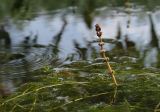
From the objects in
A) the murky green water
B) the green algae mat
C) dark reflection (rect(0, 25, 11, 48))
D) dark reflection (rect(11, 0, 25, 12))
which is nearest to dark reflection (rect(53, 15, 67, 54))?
the murky green water

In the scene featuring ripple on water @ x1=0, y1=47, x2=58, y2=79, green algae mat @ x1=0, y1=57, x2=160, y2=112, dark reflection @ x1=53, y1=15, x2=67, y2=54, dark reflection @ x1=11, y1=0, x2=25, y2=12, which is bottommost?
green algae mat @ x1=0, y1=57, x2=160, y2=112

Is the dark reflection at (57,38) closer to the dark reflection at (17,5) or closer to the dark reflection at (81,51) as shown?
the dark reflection at (81,51)

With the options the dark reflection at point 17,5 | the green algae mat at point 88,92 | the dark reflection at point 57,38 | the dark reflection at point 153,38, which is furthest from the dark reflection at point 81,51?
the dark reflection at point 17,5

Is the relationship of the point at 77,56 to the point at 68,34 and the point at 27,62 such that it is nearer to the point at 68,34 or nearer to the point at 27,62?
the point at 27,62

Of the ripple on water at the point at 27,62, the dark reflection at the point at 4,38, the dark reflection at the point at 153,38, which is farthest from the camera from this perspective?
the dark reflection at the point at 4,38

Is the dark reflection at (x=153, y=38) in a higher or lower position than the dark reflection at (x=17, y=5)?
lower

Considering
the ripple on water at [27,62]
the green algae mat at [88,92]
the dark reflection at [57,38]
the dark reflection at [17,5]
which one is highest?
the dark reflection at [17,5]

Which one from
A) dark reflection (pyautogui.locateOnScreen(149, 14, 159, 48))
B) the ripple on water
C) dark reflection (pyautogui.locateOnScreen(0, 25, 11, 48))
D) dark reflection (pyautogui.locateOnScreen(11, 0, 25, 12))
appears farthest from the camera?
dark reflection (pyautogui.locateOnScreen(11, 0, 25, 12))

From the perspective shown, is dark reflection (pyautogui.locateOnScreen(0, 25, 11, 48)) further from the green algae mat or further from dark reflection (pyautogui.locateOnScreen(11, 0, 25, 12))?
the green algae mat
